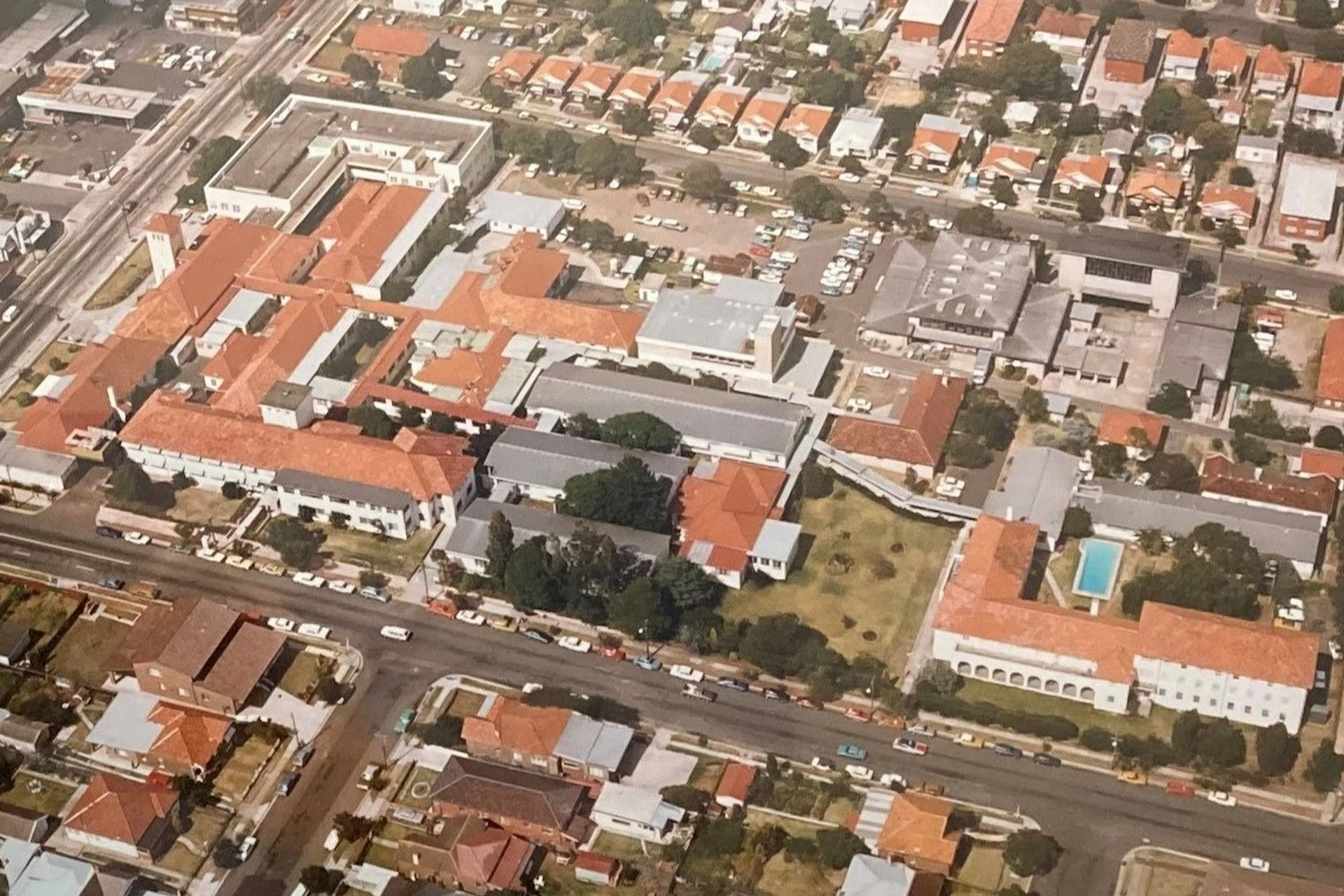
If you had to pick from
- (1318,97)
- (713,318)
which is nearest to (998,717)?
(713,318)

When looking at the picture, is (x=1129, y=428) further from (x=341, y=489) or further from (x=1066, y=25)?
(x=1066, y=25)

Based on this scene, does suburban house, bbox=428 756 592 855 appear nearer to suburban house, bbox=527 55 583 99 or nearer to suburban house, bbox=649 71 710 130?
suburban house, bbox=649 71 710 130

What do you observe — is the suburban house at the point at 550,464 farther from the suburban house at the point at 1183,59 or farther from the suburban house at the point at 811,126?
the suburban house at the point at 1183,59

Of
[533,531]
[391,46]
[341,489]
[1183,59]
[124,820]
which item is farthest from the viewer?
[391,46]

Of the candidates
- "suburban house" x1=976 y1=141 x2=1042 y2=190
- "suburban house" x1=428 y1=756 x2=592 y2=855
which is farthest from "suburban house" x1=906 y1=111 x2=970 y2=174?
"suburban house" x1=428 y1=756 x2=592 y2=855

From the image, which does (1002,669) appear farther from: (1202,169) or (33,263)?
(33,263)

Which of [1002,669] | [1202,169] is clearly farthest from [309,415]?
[1202,169]
